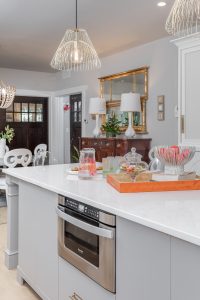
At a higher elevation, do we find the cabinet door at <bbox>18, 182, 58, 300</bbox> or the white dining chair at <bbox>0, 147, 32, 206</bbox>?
the white dining chair at <bbox>0, 147, 32, 206</bbox>

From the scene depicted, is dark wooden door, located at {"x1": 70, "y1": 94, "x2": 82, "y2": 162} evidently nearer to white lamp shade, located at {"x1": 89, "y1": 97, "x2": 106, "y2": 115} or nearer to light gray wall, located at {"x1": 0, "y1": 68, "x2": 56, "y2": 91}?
light gray wall, located at {"x1": 0, "y1": 68, "x2": 56, "y2": 91}

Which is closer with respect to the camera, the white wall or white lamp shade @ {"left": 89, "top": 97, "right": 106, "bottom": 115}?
the white wall

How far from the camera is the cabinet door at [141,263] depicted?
4.08 feet

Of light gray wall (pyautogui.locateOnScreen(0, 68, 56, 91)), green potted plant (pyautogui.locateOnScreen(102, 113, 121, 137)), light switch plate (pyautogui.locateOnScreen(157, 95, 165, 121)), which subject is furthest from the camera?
light gray wall (pyautogui.locateOnScreen(0, 68, 56, 91))

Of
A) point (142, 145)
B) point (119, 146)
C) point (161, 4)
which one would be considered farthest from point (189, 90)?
point (119, 146)

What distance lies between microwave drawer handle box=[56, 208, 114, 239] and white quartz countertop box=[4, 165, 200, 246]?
0.35ft

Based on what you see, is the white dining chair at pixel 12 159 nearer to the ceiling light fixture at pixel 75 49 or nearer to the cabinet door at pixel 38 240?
the ceiling light fixture at pixel 75 49

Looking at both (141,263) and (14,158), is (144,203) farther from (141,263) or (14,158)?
(14,158)

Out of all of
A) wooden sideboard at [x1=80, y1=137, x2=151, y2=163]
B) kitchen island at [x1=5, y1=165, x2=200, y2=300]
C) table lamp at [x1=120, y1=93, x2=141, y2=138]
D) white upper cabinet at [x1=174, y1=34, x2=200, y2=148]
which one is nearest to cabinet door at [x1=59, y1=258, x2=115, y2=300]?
kitchen island at [x1=5, y1=165, x2=200, y2=300]

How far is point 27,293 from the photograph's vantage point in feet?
7.89

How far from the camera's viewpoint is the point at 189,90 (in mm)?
3941

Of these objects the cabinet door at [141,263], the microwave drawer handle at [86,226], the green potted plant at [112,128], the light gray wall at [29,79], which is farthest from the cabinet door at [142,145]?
the cabinet door at [141,263]

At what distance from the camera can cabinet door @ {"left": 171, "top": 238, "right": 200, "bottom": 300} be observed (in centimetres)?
110

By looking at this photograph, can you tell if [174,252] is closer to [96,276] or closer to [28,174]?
[96,276]
